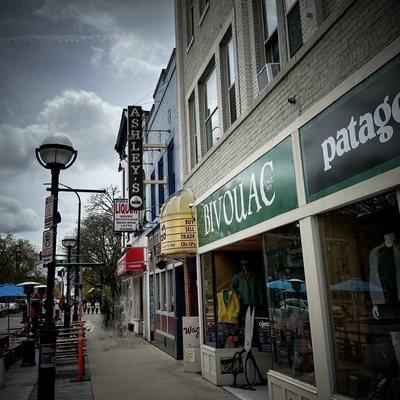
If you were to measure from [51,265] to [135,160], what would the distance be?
8.16 metres

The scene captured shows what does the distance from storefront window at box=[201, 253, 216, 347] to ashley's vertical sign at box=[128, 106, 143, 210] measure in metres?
4.91

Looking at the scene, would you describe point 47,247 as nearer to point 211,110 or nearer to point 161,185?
point 211,110

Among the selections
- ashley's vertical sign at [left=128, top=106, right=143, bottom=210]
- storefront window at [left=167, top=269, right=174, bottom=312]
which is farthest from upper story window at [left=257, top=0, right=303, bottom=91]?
storefront window at [left=167, top=269, right=174, bottom=312]

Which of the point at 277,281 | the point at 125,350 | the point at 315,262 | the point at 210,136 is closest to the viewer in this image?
the point at 315,262

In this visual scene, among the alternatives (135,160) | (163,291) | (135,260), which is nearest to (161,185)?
(135,160)

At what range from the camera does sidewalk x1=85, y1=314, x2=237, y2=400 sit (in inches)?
316

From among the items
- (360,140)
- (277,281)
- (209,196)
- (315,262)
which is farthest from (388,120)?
(209,196)

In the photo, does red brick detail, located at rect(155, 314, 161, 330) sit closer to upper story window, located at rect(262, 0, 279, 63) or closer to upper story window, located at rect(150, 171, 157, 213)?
upper story window, located at rect(150, 171, 157, 213)

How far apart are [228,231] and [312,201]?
10.6 ft

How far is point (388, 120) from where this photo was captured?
12.4 ft

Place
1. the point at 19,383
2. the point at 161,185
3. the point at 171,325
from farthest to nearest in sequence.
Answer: the point at 161,185, the point at 171,325, the point at 19,383

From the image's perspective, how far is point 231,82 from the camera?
909cm

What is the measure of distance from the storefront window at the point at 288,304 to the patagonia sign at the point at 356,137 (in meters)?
1.06

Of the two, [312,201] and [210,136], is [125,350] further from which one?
[312,201]
